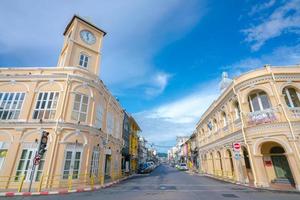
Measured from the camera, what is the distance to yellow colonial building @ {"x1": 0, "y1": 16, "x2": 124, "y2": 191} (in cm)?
1336

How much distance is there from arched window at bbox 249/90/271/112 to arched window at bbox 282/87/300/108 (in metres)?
1.41

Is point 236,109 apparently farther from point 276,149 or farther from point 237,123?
point 276,149

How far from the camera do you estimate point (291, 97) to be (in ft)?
48.0

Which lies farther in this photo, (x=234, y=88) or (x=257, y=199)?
(x=234, y=88)

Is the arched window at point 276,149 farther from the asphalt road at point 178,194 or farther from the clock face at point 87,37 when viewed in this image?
the clock face at point 87,37

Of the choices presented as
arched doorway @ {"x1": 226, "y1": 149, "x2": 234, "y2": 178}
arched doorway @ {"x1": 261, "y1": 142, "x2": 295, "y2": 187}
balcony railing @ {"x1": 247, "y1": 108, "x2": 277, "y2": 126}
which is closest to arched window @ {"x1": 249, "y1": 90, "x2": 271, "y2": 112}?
balcony railing @ {"x1": 247, "y1": 108, "x2": 277, "y2": 126}

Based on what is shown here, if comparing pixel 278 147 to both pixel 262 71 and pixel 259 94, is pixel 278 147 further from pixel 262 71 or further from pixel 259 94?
pixel 262 71

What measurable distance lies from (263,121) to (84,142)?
1558 cm

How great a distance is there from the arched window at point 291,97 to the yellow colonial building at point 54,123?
1740cm

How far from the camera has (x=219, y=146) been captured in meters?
21.8

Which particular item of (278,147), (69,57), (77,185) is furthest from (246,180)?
(69,57)

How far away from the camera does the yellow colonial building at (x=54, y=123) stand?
13359mm

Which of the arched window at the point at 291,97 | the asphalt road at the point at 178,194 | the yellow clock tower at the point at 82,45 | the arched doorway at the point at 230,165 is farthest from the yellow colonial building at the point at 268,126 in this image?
the yellow clock tower at the point at 82,45

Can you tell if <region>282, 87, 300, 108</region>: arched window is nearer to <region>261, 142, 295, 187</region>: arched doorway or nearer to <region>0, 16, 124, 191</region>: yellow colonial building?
<region>261, 142, 295, 187</region>: arched doorway
